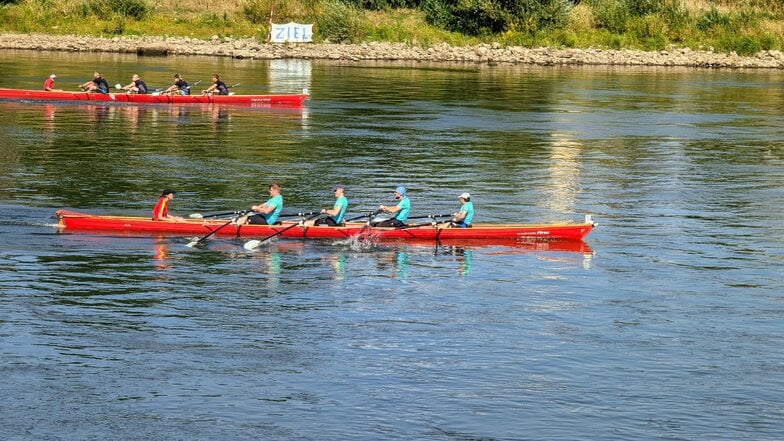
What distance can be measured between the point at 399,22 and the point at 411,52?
7.88 meters

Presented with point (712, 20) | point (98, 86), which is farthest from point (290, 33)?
point (98, 86)

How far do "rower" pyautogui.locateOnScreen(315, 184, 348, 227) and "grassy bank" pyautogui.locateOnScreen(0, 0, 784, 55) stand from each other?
71.3 meters

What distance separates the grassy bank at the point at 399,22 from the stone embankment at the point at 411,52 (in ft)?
6.95

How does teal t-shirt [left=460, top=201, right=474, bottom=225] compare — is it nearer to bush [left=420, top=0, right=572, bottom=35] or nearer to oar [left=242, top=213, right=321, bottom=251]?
oar [left=242, top=213, right=321, bottom=251]

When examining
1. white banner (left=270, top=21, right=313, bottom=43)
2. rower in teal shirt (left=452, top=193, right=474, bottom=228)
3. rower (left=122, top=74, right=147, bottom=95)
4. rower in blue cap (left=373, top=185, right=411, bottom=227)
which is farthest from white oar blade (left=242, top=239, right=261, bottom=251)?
white banner (left=270, top=21, right=313, bottom=43)

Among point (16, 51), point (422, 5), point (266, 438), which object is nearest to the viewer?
point (266, 438)

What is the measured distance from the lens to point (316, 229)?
33625 millimetres

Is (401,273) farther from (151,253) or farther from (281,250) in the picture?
(151,253)

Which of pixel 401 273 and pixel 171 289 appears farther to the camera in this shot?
pixel 401 273

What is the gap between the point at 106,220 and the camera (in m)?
33.5

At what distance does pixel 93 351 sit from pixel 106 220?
9884mm

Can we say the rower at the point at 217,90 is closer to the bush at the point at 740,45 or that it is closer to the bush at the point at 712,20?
the bush at the point at 740,45

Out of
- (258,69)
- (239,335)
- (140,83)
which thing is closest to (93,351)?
(239,335)

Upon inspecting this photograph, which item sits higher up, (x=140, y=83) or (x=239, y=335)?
(x=140, y=83)
